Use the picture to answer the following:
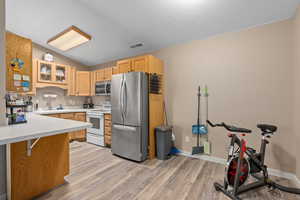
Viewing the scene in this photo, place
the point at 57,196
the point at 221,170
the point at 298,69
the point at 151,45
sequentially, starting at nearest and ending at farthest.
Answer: the point at 57,196 → the point at 298,69 → the point at 221,170 → the point at 151,45

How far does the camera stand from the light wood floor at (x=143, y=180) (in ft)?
5.47

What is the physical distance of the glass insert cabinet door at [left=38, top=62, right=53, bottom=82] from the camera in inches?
145

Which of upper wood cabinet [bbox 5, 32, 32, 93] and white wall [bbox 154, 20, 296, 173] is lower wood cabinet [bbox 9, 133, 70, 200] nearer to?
upper wood cabinet [bbox 5, 32, 32, 93]

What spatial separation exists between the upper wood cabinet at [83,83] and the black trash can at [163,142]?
2946mm

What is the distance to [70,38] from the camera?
3039 mm

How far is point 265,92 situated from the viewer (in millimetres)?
2197

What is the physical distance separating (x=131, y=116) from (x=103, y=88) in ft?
6.33

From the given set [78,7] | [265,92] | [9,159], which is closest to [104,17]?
[78,7]

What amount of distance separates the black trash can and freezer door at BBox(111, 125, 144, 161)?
0.39 meters

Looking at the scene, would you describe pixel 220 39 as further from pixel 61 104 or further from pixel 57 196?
pixel 61 104

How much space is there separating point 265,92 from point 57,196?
11.2 ft

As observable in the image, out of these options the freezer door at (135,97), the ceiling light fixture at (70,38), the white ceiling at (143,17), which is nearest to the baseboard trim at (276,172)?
the freezer door at (135,97)

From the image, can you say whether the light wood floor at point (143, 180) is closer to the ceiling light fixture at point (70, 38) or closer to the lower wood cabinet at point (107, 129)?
the lower wood cabinet at point (107, 129)

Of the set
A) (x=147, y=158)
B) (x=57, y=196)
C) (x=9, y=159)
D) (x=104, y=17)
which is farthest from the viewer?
(x=147, y=158)
